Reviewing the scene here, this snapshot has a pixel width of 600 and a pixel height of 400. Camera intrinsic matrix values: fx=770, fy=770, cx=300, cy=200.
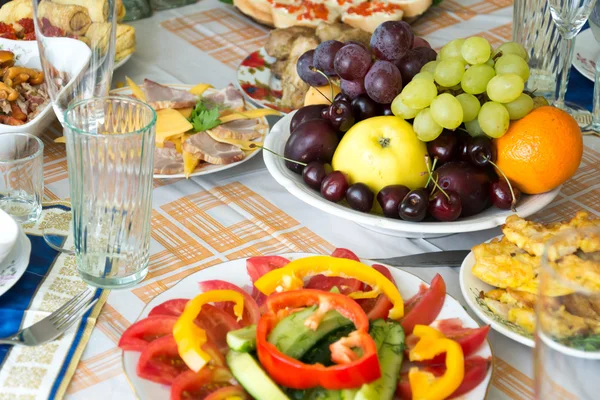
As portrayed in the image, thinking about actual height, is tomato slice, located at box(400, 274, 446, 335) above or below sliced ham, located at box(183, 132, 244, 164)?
above

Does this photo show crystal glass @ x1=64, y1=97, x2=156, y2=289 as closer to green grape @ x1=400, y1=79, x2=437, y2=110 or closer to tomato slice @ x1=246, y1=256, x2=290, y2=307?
tomato slice @ x1=246, y1=256, x2=290, y2=307

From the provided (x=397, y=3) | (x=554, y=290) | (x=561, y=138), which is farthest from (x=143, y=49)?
(x=554, y=290)

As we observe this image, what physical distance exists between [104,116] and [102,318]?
0.84 feet

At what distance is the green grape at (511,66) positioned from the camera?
1141mm

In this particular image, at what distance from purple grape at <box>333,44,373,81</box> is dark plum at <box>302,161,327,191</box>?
0.15m

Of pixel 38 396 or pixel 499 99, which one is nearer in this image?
pixel 38 396

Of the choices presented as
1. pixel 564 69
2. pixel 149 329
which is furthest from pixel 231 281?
pixel 564 69

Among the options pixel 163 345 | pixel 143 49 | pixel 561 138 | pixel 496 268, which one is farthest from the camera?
pixel 143 49

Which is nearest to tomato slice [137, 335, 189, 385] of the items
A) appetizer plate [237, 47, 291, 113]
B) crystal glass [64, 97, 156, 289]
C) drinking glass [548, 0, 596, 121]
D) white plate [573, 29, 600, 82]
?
crystal glass [64, 97, 156, 289]

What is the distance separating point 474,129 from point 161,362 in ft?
1.97

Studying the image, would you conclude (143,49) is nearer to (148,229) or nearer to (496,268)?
(148,229)

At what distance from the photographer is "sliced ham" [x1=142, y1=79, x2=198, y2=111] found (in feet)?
4.35

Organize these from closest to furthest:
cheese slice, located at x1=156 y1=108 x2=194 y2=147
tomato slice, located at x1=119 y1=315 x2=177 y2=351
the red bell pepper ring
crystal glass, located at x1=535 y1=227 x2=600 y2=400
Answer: crystal glass, located at x1=535 y1=227 x2=600 y2=400 → the red bell pepper ring → tomato slice, located at x1=119 y1=315 x2=177 y2=351 → cheese slice, located at x1=156 y1=108 x2=194 y2=147

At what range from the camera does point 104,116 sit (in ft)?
3.26
